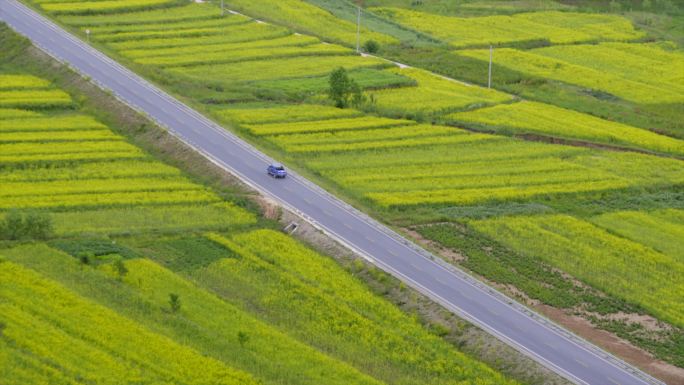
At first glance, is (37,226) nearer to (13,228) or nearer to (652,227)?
(13,228)

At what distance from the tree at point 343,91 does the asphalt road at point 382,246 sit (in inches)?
422

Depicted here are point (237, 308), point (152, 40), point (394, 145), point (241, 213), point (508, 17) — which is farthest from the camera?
point (508, 17)

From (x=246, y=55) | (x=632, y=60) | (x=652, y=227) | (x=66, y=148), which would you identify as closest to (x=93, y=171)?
(x=66, y=148)

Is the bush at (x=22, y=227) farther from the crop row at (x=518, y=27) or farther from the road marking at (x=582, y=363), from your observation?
the crop row at (x=518, y=27)

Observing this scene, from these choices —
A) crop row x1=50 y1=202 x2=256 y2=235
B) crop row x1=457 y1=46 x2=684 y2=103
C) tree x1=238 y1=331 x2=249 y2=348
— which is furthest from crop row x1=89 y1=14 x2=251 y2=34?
tree x1=238 y1=331 x2=249 y2=348

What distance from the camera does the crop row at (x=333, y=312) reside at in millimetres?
48938

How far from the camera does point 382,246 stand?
2384 inches

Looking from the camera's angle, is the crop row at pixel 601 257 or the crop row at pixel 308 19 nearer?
the crop row at pixel 601 257

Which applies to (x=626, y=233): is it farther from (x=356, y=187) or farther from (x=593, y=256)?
(x=356, y=187)

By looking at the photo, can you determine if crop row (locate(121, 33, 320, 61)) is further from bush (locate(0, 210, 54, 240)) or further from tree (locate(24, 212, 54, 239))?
bush (locate(0, 210, 54, 240))

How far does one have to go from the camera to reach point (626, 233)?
2566 inches

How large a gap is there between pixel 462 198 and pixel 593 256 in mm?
9657

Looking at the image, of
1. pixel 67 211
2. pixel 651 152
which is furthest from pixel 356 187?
pixel 651 152

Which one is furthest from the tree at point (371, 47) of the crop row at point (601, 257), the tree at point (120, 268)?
the tree at point (120, 268)
